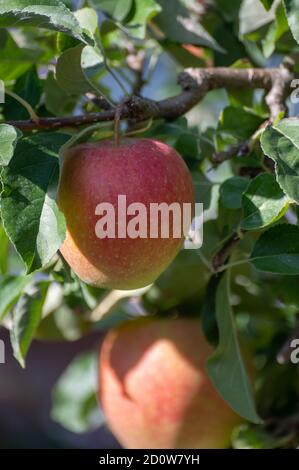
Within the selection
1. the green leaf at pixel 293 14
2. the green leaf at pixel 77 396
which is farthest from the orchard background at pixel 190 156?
the green leaf at pixel 77 396

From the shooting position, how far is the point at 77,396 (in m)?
1.67

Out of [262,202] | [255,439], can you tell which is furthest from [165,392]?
[262,202]

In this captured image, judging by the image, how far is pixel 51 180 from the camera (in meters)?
0.78

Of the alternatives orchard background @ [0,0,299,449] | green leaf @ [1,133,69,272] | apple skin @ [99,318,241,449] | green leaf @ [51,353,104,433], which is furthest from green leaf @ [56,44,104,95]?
green leaf @ [51,353,104,433]

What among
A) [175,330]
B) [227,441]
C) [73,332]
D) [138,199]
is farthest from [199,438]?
[138,199]

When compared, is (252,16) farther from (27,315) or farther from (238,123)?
(27,315)

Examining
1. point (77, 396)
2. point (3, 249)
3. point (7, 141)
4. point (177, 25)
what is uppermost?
point (7, 141)

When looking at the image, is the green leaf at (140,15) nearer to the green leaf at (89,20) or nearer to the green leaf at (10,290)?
the green leaf at (89,20)

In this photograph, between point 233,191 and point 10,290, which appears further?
point 10,290

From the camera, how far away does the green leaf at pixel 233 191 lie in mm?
908

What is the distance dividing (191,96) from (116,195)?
0.22m

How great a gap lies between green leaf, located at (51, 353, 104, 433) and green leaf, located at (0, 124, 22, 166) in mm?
946

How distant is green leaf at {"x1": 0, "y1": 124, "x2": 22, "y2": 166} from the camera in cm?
72

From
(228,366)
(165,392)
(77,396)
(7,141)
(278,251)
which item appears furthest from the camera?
(77,396)
